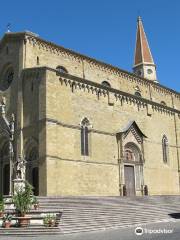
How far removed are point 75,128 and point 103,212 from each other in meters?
7.82

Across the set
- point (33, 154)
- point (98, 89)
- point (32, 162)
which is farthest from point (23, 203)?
point (98, 89)

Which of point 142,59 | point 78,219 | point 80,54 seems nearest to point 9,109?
point 80,54

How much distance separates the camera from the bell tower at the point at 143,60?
49.6m

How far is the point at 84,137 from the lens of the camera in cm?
2720

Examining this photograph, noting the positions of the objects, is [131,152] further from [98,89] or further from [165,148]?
[98,89]

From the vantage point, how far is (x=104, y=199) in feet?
79.3

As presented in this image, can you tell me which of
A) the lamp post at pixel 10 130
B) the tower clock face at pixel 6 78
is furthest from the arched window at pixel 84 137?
the tower clock face at pixel 6 78

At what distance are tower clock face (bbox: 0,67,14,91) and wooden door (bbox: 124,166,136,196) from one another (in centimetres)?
1073

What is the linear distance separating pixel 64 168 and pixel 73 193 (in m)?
1.72

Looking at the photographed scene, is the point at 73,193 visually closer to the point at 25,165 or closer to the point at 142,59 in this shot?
the point at 25,165

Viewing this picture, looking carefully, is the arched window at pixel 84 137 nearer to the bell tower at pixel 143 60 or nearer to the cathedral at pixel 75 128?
the cathedral at pixel 75 128

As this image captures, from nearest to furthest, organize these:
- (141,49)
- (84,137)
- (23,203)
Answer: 1. (23,203)
2. (84,137)
3. (141,49)

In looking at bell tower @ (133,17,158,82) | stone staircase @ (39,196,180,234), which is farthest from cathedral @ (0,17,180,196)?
bell tower @ (133,17,158,82)

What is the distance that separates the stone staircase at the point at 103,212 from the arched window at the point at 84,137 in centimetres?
405
